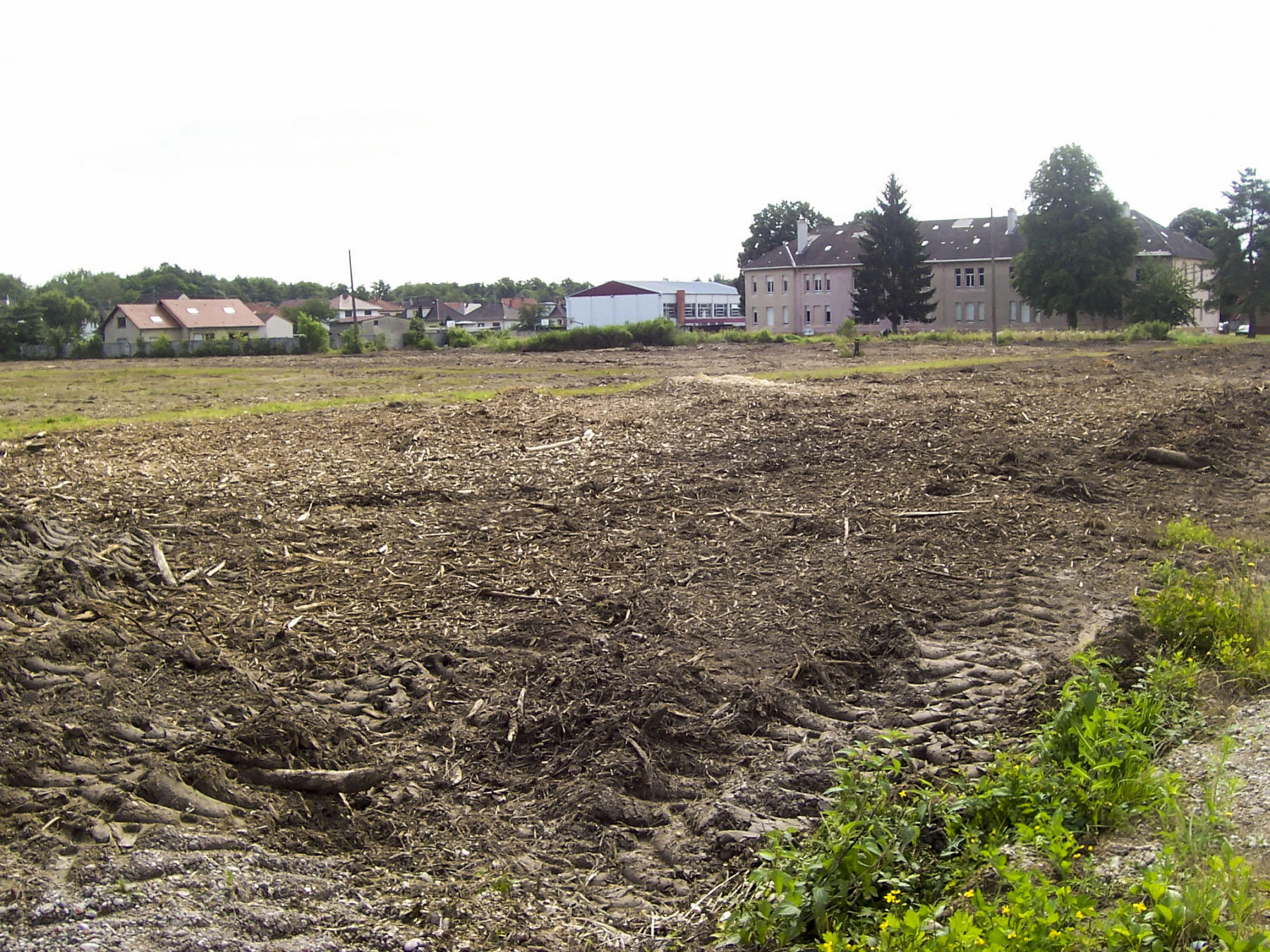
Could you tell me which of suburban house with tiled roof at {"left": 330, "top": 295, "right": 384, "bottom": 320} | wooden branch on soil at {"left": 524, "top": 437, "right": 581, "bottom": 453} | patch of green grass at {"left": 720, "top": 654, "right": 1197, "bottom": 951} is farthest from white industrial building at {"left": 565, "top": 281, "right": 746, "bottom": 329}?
patch of green grass at {"left": 720, "top": 654, "right": 1197, "bottom": 951}

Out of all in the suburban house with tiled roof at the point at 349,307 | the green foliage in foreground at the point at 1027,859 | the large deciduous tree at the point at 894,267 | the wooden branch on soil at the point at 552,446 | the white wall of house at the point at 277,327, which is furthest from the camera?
the suburban house with tiled roof at the point at 349,307

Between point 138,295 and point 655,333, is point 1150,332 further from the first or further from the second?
point 138,295

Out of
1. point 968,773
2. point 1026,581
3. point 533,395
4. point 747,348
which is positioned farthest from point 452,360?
point 968,773

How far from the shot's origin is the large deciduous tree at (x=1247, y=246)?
208 feet

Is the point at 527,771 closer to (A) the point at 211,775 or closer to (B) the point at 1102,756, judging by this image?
(A) the point at 211,775

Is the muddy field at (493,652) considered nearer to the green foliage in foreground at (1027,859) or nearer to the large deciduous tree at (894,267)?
the green foliage in foreground at (1027,859)

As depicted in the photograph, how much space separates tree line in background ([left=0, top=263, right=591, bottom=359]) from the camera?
6494 centimetres

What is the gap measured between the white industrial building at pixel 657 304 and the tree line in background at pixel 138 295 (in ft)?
73.6

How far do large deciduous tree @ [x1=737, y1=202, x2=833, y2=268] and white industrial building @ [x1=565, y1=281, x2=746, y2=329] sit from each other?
496 cm

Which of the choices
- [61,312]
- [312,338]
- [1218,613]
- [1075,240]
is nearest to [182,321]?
[61,312]

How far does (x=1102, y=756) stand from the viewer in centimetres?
480

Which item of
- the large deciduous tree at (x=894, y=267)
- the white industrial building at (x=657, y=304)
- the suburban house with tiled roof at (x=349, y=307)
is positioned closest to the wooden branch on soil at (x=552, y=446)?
the large deciduous tree at (x=894, y=267)

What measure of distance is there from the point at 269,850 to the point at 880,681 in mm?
3578

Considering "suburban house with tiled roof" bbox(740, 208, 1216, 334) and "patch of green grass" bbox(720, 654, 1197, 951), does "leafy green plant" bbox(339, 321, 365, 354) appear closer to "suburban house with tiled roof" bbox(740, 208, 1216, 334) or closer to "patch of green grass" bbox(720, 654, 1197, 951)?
"suburban house with tiled roof" bbox(740, 208, 1216, 334)
